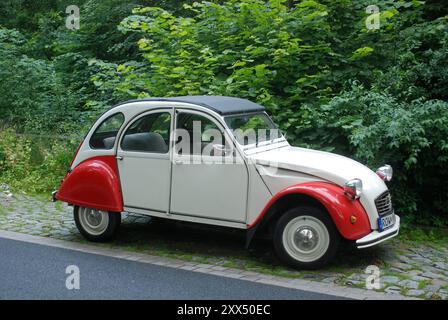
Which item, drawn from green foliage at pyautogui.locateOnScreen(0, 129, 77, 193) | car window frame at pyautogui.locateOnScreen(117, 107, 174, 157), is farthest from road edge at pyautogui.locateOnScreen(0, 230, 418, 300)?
green foliage at pyautogui.locateOnScreen(0, 129, 77, 193)

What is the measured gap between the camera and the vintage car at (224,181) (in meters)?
6.42

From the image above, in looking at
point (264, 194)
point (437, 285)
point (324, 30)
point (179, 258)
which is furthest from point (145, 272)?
point (324, 30)

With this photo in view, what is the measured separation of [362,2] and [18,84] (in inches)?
336

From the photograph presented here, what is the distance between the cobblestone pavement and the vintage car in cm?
31

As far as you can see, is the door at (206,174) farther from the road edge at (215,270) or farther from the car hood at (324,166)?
the road edge at (215,270)

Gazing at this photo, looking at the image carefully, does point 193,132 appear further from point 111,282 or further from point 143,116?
point 111,282

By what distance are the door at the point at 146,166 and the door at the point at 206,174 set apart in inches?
5.8

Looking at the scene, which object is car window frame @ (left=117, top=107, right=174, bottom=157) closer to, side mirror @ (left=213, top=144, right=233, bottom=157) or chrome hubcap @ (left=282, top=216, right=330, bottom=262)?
side mirror @ (left=213, top=144, right=233, bottom=157)

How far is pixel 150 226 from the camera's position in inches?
341

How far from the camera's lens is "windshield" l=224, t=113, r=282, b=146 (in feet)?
23.3

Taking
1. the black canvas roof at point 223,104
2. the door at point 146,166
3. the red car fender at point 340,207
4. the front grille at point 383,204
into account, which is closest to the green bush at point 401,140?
the front grille at point 383,204

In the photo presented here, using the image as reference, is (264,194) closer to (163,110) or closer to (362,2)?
(163,110)
